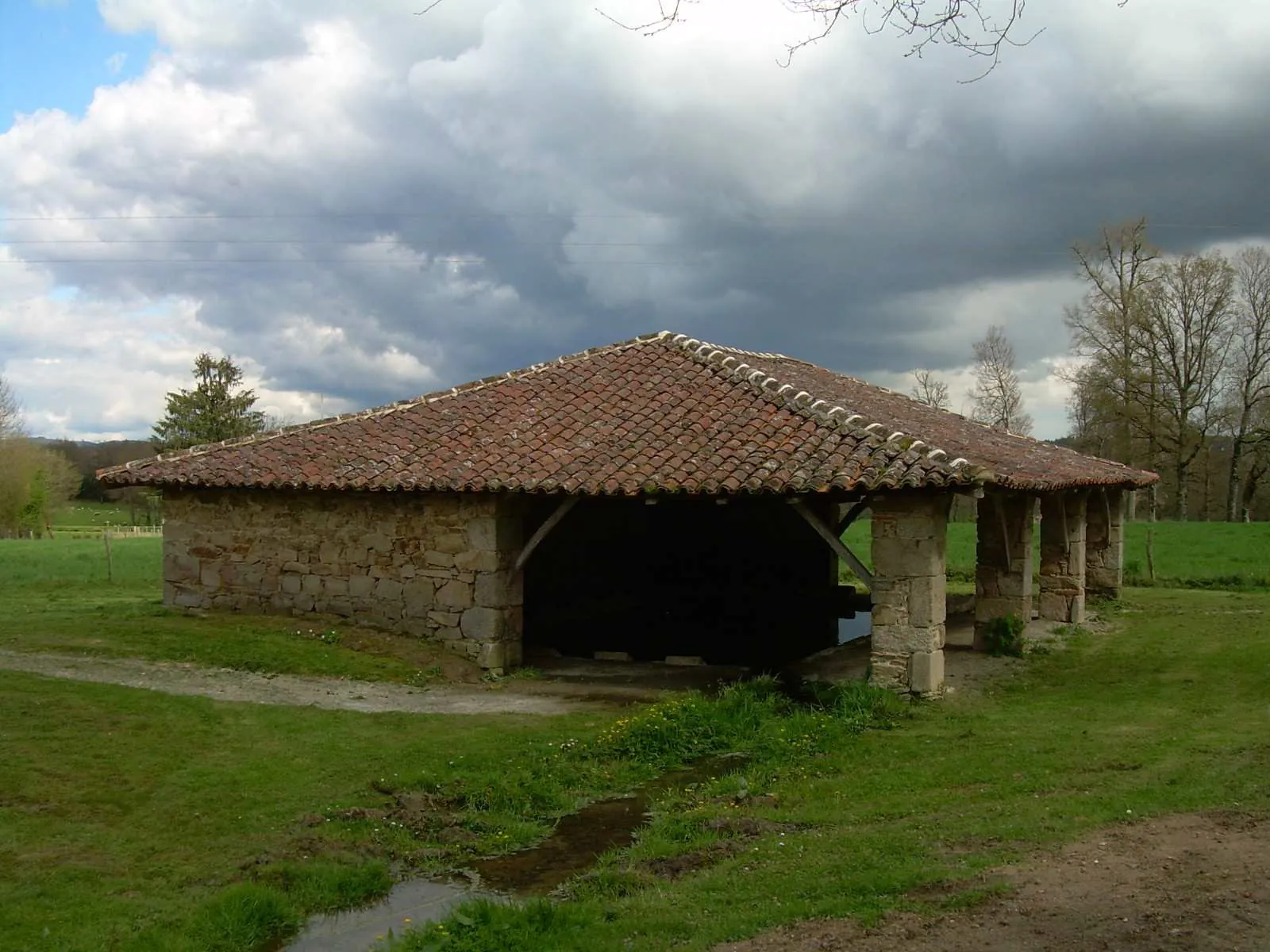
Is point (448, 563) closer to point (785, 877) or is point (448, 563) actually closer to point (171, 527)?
point (171, 527)

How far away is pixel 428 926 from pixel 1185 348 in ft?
113

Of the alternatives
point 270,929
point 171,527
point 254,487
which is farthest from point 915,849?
point 171,527

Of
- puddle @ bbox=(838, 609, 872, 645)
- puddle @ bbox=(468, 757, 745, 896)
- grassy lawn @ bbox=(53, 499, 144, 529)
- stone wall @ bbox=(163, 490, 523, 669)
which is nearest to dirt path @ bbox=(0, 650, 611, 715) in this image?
stone wall @ bbox=(163, 490, 523, 669)

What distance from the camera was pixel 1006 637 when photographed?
12852 mm

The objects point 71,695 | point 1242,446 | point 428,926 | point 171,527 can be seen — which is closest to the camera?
point 428,926

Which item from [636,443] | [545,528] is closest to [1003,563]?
[636,443]

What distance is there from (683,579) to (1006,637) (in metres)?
7.72

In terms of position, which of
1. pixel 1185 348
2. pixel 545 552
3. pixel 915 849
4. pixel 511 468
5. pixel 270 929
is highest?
pixel 1185 348

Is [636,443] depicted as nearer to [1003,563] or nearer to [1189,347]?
[1003,563]

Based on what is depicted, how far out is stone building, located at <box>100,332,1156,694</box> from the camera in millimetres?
10047

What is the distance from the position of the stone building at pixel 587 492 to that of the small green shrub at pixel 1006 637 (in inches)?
16.4

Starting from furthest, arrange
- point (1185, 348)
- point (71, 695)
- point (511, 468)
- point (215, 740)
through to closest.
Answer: point (1185, 348)
point (511, 468)
point (71, 695)
point (215, 740)

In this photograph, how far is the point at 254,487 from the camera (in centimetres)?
1246

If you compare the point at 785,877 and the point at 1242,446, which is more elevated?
the point at 1242,446
